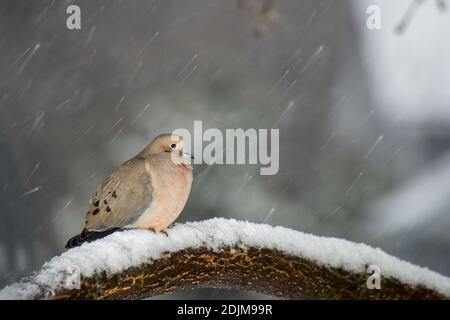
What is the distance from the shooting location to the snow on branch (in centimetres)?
164

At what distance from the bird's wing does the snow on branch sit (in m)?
0.14

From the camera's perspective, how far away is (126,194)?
1922mm

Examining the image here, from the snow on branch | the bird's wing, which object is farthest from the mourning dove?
the snow on branch

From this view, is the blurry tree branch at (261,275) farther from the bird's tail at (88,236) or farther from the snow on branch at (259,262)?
the bird's tail at (88,236)

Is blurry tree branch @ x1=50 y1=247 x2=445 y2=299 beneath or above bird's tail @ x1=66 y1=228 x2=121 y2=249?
beneath

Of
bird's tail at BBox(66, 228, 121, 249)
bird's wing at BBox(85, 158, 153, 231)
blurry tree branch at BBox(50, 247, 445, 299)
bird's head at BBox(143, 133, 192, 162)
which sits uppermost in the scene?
bird's head at BBox(143, 133, 192, 162)

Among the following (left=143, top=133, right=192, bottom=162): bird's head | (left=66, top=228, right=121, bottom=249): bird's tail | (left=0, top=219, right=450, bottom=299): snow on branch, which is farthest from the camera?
(left=143, top=133, right=192, bottom=162): bird's head

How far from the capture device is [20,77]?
381cm

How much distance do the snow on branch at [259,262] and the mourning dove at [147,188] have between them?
129 millimetres

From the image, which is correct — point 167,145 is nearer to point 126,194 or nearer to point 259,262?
point 126,194

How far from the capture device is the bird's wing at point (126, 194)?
1.90 m

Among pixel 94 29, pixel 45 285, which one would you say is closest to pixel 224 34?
pixel 94 29

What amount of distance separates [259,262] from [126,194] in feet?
1.54

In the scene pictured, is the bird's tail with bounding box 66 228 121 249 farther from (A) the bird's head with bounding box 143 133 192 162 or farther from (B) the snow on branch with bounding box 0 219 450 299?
(A) the bird's head with bounding box 143 133 192 162
